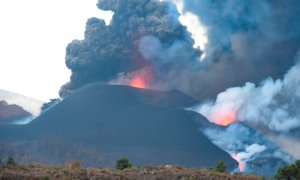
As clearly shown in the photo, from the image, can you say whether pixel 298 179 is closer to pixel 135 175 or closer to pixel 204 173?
pixel 204 173

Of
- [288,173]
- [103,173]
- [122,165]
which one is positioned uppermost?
[122,165]

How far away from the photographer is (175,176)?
34906mm

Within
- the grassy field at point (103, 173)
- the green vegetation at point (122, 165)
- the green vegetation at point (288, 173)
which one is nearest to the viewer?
the grassy field at point (103, 173)

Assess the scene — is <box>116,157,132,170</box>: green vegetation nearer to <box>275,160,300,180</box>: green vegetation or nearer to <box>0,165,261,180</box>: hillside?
<box>0,165,261,180</box>: hillside

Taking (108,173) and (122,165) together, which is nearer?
(108,173)

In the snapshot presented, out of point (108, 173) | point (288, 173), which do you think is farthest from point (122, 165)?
point (288, 173)

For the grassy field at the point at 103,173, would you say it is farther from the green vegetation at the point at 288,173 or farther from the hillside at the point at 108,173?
the green vegetation at the point at 288,173

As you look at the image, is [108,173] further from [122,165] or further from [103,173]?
[122,165]

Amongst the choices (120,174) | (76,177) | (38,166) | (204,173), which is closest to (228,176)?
(204,173)

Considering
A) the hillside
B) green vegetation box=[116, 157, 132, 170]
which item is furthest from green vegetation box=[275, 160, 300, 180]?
green vegetation box=[116, 157, 132, 170]

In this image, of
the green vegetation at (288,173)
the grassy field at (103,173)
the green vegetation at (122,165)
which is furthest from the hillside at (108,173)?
the green vegetation at (122,165)

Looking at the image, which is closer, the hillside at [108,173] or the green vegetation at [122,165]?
the hillside at [108,173]

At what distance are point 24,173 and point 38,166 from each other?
12.5 ft

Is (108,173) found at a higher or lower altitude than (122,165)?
lower
